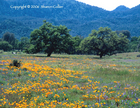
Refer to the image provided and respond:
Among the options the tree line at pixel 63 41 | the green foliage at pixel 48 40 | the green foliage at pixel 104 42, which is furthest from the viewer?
the green foliage at pixel 104 42

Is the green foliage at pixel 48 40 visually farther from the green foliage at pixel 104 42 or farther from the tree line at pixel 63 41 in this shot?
the green foliage at pixel 104 42

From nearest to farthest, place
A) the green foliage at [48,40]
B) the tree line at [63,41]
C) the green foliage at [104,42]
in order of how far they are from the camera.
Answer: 1. the green foliage at [48,40]
2. the tree line at [63,41]
3. the green foliage at [104,42]

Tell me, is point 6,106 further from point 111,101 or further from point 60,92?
point 111,101

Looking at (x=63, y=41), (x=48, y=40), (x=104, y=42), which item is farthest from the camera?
(x=104, y=42)

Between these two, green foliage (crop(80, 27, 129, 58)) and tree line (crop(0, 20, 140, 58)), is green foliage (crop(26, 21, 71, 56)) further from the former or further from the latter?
green foliage (crop(80, 27, 129, 58))

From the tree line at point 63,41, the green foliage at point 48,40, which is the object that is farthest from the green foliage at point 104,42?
the green foliage at point 48,40

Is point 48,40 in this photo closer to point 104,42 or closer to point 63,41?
point 63,41

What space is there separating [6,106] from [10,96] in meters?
1.26

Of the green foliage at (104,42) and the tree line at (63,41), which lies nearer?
the tree line at (63,41)

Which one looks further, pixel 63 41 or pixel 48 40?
pixel 63 41

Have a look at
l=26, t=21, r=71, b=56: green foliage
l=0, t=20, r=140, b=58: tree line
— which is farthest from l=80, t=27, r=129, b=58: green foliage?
l=26, t=21, r=71, b=56: green foliage

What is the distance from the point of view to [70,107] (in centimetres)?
646

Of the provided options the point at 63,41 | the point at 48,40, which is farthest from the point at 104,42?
the point at 48,40

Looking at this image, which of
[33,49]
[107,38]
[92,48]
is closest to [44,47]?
[33,49]
